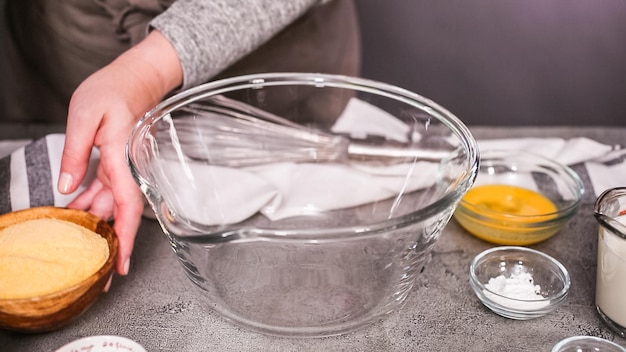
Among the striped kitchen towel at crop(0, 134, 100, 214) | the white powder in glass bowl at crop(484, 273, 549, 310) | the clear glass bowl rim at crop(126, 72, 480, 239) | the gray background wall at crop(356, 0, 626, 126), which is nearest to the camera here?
the clear glass bowl rim at crop(126, 72, 480, 239)

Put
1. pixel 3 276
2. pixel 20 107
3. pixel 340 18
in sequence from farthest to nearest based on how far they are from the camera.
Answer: pixel 20 107
pixel 340 18
pixel 3 276

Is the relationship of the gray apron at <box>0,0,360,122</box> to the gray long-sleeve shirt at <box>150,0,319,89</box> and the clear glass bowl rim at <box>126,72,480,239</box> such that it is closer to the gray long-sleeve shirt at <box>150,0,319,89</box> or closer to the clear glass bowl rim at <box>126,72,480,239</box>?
the gray long-sleeve shirt at <box>150,0,319,89</box>

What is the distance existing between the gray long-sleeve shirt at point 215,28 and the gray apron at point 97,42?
0.47 feet

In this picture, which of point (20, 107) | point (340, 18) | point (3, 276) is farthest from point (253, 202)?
point (20, 107)

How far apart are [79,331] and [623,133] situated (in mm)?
763

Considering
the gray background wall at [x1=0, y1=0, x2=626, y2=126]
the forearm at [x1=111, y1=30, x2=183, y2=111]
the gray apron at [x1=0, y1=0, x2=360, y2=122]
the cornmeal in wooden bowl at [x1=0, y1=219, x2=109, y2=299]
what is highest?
the forearm at [x1=111, y1=30, x2=183, y2=111]

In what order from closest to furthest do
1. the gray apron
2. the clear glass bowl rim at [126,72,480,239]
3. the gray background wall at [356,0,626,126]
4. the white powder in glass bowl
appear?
the clear glass bowl rim at [126,72,480,239], the white powder in glass bowl, the gray apron, the gray background wall at [356,0,626,126]

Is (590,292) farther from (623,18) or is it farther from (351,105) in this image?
(623,18)

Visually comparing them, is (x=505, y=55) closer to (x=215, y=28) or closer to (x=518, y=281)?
A: (x=215, y=28)

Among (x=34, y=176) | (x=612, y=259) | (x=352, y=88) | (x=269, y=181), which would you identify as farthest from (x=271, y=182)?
(x=612, y=259)

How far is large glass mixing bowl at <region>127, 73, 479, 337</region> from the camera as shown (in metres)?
0.66

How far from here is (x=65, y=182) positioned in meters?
0.73

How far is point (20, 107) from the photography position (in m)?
1.30

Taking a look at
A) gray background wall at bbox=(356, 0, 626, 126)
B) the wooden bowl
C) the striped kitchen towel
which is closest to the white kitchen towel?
the striped kitchen towel
